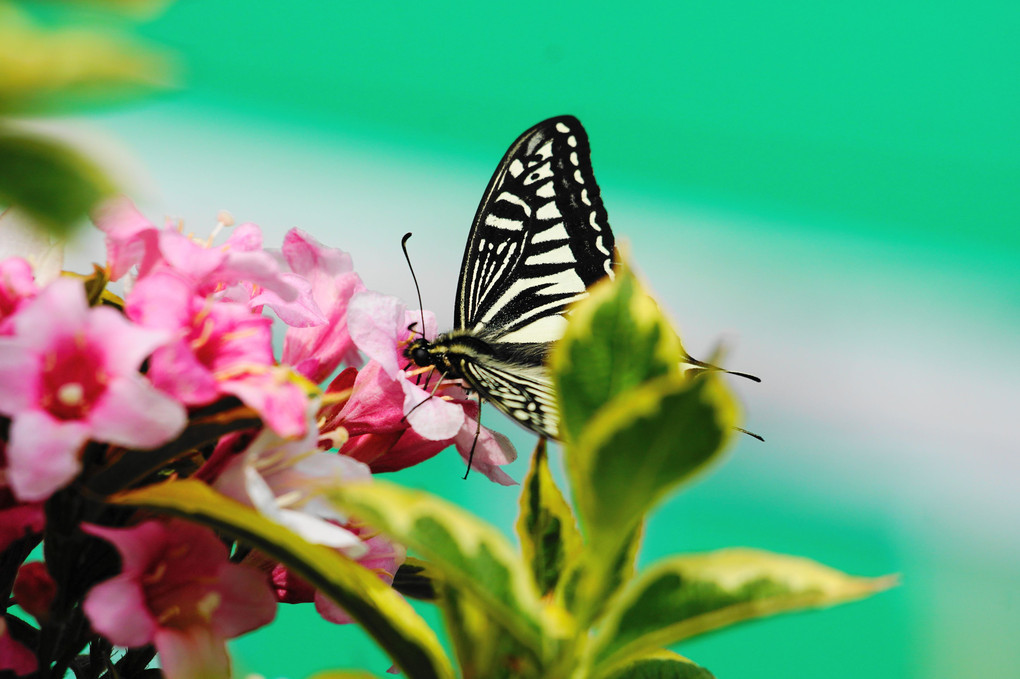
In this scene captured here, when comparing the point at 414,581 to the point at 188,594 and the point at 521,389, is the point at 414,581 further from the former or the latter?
the point at 521,389

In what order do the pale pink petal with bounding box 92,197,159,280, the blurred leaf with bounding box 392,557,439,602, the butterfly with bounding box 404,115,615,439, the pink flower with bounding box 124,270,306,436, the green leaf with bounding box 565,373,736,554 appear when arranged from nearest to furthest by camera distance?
1. the green leaf with bounding box 565,373,736,554
2. the pink flower with bounding box 124,270,306,436
3. the pale pink petal with bounding box 92,197,159,280
4. the blurred leaf with bounding box 392,557,439,602
5. the butterfly with bounding box 404,115,615,439

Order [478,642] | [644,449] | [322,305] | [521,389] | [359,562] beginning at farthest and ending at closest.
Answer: [521,389] < [322,305] < [359,562] < [478,642] < [644,449]

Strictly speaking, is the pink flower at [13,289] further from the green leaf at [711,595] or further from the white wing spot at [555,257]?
the white wing spot at [555,257]

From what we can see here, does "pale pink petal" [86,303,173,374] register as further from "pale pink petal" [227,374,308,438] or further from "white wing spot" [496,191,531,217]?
"white wing spot" [496,191,531,217]

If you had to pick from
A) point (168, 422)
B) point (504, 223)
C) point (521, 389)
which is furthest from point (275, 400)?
point (504, 223)

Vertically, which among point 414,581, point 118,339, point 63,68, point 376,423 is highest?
point 63,68

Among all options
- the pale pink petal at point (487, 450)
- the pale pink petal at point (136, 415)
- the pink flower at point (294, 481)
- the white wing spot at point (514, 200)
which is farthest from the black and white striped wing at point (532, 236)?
the pale pink petal at point (136, 415)

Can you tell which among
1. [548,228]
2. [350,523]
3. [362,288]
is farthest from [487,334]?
[350,523]

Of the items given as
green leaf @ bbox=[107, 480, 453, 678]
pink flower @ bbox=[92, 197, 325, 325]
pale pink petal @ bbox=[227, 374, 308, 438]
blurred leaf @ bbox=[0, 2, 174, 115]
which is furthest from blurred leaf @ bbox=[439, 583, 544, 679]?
blurred leaf @ bbox=[0, 2, 174, 115]
